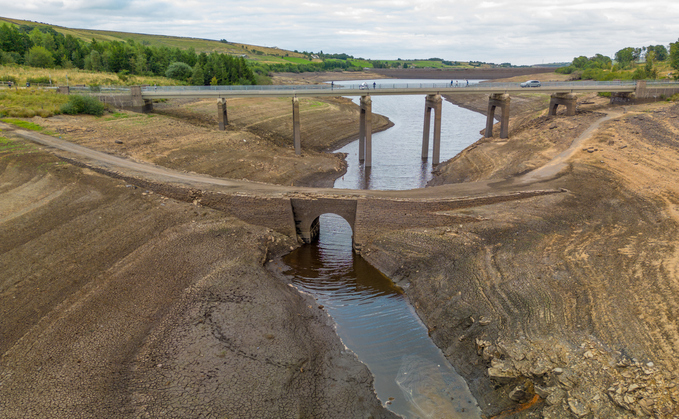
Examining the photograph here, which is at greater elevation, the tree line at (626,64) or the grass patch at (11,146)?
the tree line at (626,64)

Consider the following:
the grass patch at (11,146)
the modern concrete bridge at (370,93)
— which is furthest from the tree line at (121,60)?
the grass patch at (11,146)

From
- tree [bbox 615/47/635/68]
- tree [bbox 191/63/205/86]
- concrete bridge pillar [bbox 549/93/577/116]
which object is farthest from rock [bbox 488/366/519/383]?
tree [bbox 615/47/635/68]

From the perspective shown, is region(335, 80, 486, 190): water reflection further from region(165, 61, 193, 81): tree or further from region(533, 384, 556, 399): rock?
region(165, 61, 193, 81): tree

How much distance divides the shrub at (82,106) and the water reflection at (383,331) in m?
40.8

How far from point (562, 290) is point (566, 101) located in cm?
5311

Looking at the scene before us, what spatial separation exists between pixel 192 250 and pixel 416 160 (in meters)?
40.3

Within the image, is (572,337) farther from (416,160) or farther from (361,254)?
(416,160)

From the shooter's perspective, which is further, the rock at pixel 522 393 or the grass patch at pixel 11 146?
the grass patch at pixel 11 146

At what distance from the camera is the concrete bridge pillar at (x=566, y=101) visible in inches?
2662

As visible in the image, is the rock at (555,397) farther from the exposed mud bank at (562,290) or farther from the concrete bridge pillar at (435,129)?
the concrete bridge pillar at (435,129)

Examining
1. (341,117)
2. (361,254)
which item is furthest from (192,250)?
(341,117)

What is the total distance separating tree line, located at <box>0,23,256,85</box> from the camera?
3597 inches

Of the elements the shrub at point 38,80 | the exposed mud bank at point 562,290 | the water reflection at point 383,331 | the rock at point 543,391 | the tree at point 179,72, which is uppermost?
the tree at point 179,72

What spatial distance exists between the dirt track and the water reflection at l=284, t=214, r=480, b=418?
857mm
